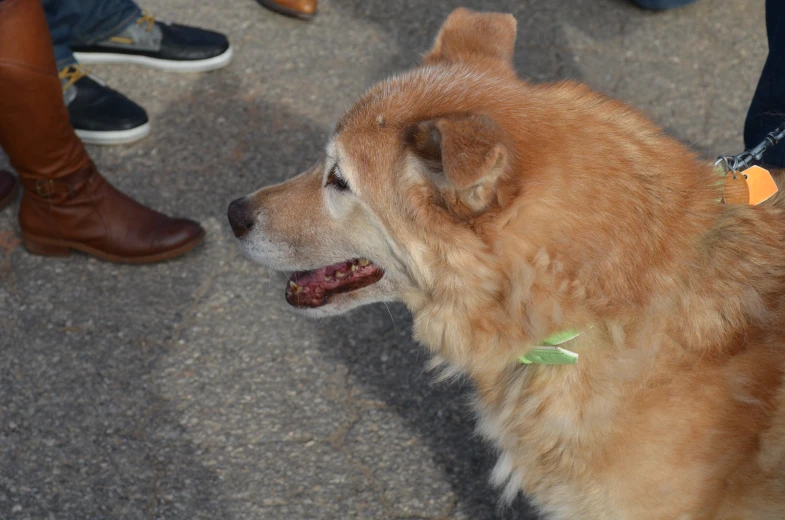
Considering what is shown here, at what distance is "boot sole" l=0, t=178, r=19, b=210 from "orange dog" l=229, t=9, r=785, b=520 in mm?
2357

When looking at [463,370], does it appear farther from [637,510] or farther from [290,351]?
[290,351]

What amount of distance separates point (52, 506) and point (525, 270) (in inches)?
74.3

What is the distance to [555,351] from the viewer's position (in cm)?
205

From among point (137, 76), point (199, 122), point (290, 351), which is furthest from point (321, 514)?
point (137, 76)

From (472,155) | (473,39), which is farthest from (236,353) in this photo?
(472,155)

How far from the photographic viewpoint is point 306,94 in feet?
15.1

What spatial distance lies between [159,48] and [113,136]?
2.42 feet

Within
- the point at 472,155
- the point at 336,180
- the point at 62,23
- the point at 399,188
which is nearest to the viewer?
the point at 472,155

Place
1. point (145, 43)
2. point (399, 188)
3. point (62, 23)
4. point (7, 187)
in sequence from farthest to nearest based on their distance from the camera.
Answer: point (145, 43) → point (62, 23) → point (7, 187) → point (399, 188)

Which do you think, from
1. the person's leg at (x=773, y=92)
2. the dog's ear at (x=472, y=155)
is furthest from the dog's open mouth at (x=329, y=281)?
the person's leg at (x=773, y=92)

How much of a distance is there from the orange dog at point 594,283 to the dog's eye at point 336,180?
0.22 ft

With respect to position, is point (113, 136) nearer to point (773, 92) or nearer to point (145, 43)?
point (145, 43)

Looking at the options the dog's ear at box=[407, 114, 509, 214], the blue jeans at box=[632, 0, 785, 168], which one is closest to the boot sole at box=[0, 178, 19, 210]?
the dog's ear at box=[407, 114, 509, 214]

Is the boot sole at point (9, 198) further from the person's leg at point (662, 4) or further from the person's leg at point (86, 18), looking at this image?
the person's leg at point (662, 4)
